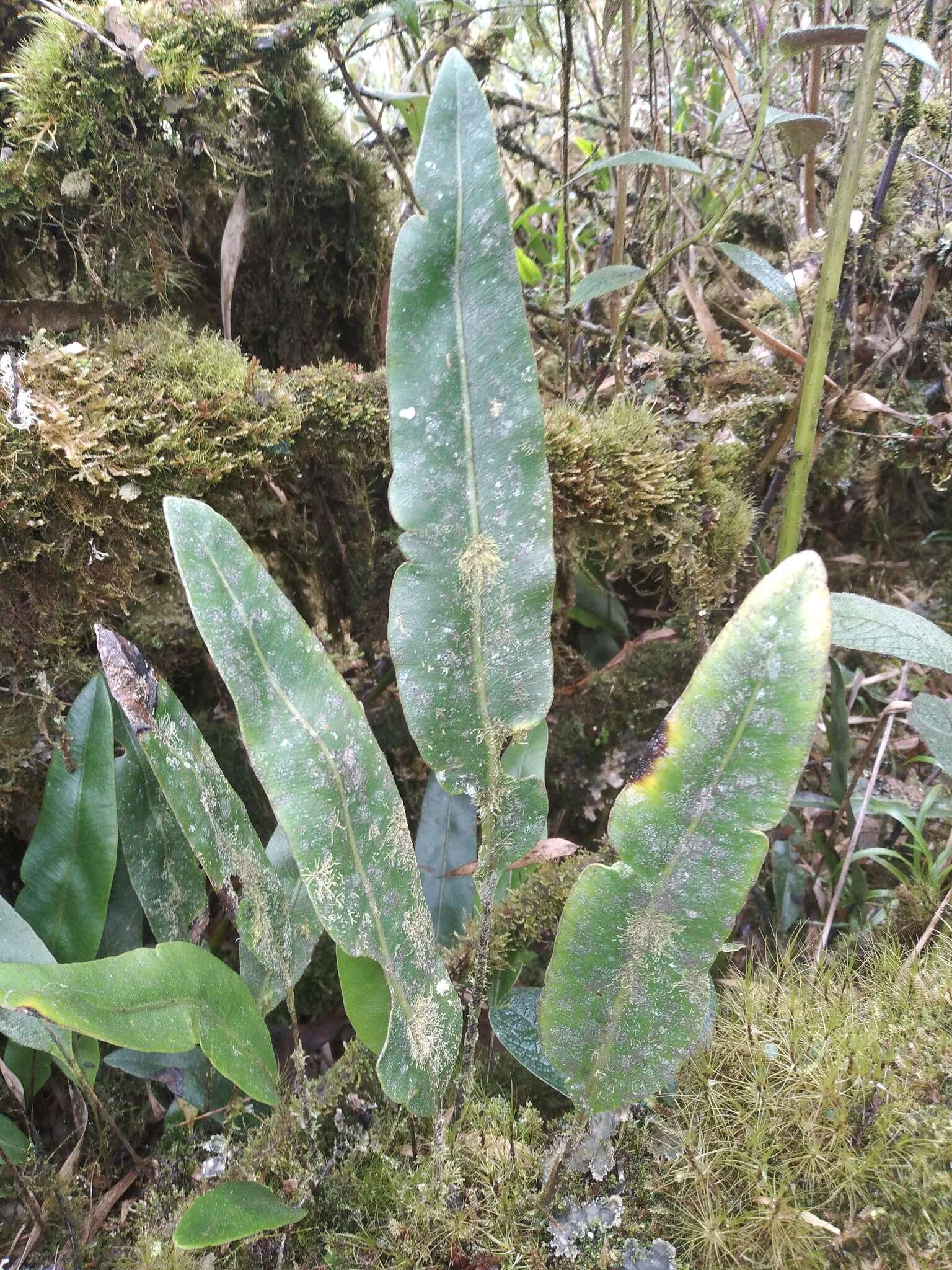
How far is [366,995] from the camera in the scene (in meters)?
0.84

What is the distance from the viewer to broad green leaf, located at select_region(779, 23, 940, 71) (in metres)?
0.91

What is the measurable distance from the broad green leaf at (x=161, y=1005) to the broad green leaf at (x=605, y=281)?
1.05 meters

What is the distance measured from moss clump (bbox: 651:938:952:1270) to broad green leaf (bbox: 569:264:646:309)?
1.03m

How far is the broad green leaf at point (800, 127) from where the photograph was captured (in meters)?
1.02

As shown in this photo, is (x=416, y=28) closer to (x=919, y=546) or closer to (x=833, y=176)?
(x=833, y=176)

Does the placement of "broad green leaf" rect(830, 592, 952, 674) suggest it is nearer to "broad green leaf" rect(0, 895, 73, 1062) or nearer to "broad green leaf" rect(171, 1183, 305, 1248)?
"broad green leaf" rect(171, 1183, 305, 1248)

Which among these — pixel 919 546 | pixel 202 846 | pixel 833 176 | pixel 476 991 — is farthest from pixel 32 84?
pixel 919 546

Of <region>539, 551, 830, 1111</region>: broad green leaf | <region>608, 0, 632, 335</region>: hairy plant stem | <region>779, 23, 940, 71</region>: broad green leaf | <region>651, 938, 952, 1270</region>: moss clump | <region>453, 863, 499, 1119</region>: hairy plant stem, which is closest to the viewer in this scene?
<region>539, 551, 830, 1111</region>: broad green leaf

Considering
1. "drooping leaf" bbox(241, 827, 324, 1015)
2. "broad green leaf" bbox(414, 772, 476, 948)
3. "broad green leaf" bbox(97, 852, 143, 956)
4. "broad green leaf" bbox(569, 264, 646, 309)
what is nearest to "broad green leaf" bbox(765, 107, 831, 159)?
"broad green leaf" bbox(569, 264, 646, 309)

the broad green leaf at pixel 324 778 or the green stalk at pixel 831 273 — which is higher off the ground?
the green stalk at pixel 831 273

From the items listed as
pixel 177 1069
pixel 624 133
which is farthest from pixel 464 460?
pixel 624 133

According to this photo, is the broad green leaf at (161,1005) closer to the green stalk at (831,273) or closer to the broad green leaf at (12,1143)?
the broad green leaf at (12,1143)

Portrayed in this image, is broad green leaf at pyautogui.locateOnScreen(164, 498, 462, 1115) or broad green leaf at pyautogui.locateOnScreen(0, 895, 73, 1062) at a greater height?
broad green leaf at pyautogui.locateOnScreen(164, 498, 462, 1115)

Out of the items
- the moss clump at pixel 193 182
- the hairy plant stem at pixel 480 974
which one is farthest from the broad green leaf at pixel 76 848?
the moss clump at pixel 193 182
